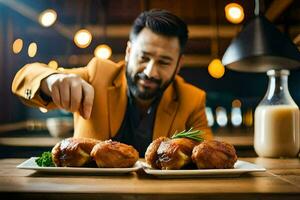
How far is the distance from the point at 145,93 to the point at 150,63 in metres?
0.17

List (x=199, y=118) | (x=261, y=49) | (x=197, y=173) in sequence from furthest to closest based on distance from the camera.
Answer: (x=199, y=118) → (x=261, y=49) → (x=197, y=173)

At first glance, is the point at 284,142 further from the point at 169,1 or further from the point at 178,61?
the point at 169,1

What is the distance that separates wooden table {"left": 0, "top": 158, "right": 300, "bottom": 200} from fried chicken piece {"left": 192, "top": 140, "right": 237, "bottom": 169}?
0.18 feet

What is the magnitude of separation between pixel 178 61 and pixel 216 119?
8.89 ft

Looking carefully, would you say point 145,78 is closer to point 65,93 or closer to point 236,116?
point 65,93

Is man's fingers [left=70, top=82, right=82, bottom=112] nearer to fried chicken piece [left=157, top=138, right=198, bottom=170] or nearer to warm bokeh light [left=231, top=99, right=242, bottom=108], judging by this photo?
fried chicken piece [left=157, top=138, right=198, bottom=170]

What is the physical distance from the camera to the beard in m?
2.18

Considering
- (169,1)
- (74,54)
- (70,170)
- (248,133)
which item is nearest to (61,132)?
(74,54)

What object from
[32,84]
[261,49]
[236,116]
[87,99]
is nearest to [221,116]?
[236,116]

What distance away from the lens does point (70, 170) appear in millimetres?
992

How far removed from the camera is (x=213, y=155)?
101cm

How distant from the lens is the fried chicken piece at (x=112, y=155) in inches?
39.7

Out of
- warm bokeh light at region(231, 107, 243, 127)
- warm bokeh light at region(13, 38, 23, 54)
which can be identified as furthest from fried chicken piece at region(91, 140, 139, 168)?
warm bokeh light at region(13, 38, 23, 54)

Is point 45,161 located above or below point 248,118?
above
